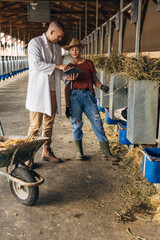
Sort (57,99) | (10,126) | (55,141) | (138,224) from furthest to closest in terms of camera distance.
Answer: (10,126), (55,141), (57,99), (138,224)

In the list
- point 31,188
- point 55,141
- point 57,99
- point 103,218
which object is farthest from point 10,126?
point 103,218

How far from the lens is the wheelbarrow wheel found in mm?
2855

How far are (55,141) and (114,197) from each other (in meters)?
2.32

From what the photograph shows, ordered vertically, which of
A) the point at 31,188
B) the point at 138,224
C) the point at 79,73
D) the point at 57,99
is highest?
the point at 79,73

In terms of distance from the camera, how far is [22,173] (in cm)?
288

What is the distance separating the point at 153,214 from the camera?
2.76 m

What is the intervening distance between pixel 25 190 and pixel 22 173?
0.73ft

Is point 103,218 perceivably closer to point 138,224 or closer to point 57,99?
point 138,224

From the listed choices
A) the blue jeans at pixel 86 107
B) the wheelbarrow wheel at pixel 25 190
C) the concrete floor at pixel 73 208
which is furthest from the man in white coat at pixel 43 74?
the wheelbarrow wheel at pixel 25 190

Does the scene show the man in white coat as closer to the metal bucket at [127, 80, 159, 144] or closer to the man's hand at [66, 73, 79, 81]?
the man's hand at [66, 73, 79, 81]

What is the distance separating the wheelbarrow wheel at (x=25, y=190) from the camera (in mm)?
2855

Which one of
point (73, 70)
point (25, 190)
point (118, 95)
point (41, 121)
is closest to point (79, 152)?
point (41, 121)

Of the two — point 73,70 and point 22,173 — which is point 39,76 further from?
point 22,173

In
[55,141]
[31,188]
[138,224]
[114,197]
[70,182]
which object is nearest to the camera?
[138,224]
